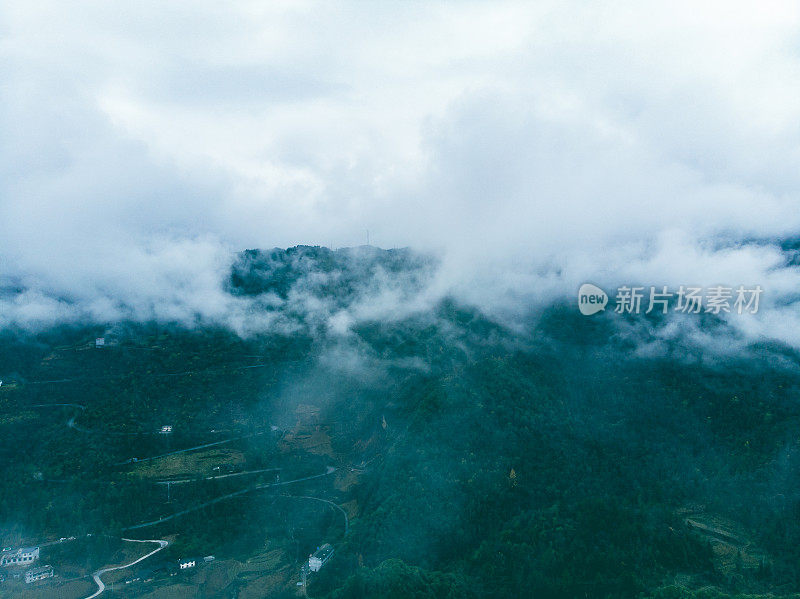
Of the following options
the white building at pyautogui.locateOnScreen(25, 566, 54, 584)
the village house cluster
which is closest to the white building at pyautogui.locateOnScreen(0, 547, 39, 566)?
the village house cluster

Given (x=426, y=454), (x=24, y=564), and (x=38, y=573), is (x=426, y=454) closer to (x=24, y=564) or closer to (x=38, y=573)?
(x=38, y=573)

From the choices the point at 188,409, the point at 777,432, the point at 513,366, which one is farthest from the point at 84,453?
the point at 777,432

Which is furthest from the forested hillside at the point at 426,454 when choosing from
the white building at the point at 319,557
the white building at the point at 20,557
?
the white building at the point at 20,557

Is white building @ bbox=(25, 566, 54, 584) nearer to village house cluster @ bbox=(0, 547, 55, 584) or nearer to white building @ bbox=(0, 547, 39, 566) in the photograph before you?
village house cluster @ bbox=(0, 547, 55, 584)

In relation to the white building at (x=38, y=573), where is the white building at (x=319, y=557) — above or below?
above

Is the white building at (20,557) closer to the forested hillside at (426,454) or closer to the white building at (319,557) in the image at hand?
the forested hillside at (426,454)

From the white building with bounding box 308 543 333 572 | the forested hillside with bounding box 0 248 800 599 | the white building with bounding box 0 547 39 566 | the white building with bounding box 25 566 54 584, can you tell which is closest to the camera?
the forested hillside with bounding box 0 248 800 599
